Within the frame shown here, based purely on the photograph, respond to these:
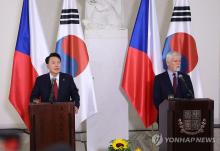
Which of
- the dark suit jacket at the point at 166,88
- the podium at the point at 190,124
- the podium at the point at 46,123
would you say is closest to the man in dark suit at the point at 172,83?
the dark suit jacket at the point at 166,88

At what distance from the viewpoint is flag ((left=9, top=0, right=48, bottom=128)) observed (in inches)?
156

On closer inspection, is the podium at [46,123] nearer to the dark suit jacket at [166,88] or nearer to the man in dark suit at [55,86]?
the man in dark suit at [55,86]

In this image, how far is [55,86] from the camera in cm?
330

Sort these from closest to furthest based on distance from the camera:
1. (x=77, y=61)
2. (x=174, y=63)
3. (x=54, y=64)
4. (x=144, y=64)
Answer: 1. (x=54, y=64)
2. (x=174, y=63)
3. (x=77, y=61)
4. (x=144, y=64)

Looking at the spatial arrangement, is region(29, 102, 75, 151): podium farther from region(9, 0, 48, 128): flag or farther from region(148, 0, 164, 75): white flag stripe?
region(148, 0, 164, 75): white flag stripe

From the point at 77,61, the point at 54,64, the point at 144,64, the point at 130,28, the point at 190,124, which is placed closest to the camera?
the point at 190,124

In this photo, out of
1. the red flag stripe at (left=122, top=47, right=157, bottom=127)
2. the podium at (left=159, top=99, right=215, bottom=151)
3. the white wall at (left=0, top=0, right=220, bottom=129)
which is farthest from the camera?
the white wall at (left=0, top=0, right=220, bottom=129)

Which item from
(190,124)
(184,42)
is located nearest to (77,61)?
(184,42)

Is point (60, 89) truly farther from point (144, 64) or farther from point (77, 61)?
point (144, 64)

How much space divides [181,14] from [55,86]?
6.42 feet

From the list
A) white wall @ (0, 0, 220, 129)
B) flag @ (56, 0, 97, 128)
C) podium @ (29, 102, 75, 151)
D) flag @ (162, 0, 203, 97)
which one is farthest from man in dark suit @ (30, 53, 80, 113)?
white wall @ (0, 0, 220, 129)

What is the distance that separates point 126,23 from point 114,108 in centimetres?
162

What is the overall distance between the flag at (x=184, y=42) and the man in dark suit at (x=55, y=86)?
141 centimetres

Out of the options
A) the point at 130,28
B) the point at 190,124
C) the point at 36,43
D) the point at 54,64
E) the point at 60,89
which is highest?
the point at 130,28
